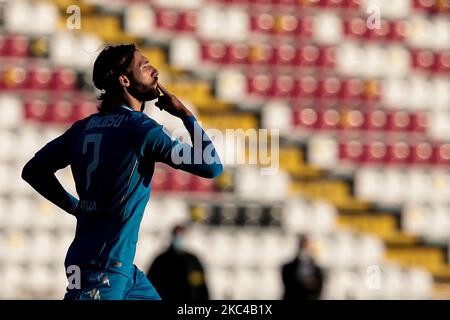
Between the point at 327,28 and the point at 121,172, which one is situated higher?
the point at 327,28

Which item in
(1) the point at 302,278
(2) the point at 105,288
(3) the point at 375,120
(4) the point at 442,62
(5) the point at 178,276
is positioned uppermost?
(4) the point at 442,62

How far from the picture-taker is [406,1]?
16766mm

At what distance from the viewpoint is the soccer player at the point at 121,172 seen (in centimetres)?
396

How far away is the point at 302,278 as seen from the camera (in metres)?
11.6

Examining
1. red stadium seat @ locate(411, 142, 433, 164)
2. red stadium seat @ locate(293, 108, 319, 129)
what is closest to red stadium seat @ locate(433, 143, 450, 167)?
red stadium seat @ locate(411, 142, 433, 164)

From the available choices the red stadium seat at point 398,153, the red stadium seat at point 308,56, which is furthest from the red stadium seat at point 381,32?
the red stadium seat at point 398,153

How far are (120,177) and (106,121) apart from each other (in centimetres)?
23

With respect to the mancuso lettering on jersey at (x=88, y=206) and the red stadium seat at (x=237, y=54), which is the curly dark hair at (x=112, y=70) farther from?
the red stadium seat at (x=237, y=54)

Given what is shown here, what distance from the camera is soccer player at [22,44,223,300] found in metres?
3.96

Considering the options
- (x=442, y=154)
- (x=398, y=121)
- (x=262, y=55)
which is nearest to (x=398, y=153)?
(x=398, y=121)

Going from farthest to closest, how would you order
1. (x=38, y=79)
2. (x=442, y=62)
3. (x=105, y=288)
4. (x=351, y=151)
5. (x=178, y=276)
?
(x=442, y=62), (x=351, y=151), (x=38, y=79), (x=178, y=276), (x=105, y=288)

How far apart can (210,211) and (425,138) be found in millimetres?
3472

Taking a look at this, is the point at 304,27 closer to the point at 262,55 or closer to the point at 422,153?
the point at 262,55
